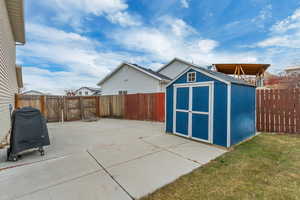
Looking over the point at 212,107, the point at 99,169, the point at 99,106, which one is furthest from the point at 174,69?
the point at 99,169

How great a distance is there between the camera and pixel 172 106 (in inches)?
206

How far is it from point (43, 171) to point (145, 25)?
9.15m

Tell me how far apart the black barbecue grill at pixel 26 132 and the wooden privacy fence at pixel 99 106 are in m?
5.96

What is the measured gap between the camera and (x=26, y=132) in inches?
122

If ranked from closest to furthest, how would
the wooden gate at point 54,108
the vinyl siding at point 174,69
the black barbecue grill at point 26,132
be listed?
the black barbecue grill at point 26,132 → the wooden gate at point 54,108 → the vinyl siding at point 174,69

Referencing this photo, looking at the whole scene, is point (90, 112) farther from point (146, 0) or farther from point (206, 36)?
point (206, 36)

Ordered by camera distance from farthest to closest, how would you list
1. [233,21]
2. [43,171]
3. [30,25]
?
1. [233,21]
2. [30,25]
3. [43,171]

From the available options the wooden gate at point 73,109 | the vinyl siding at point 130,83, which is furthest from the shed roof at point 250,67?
the wooden gate at point 73,109

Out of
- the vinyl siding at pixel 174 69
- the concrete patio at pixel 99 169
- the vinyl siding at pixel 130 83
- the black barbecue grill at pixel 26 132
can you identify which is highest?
the vinyl siding at pixel 174 69

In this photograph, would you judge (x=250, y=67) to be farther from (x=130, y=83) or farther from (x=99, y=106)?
(x=99, y=106)

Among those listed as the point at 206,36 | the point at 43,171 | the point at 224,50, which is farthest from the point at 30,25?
the point at 224,50

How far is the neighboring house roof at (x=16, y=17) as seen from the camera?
4.77 m

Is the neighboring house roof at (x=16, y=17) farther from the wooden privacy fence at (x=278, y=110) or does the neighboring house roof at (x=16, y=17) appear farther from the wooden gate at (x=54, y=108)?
the wooden privacy fence at (x=278, y=110)

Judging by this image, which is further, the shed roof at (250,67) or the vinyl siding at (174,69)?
the vinyl siding at (174,69)
